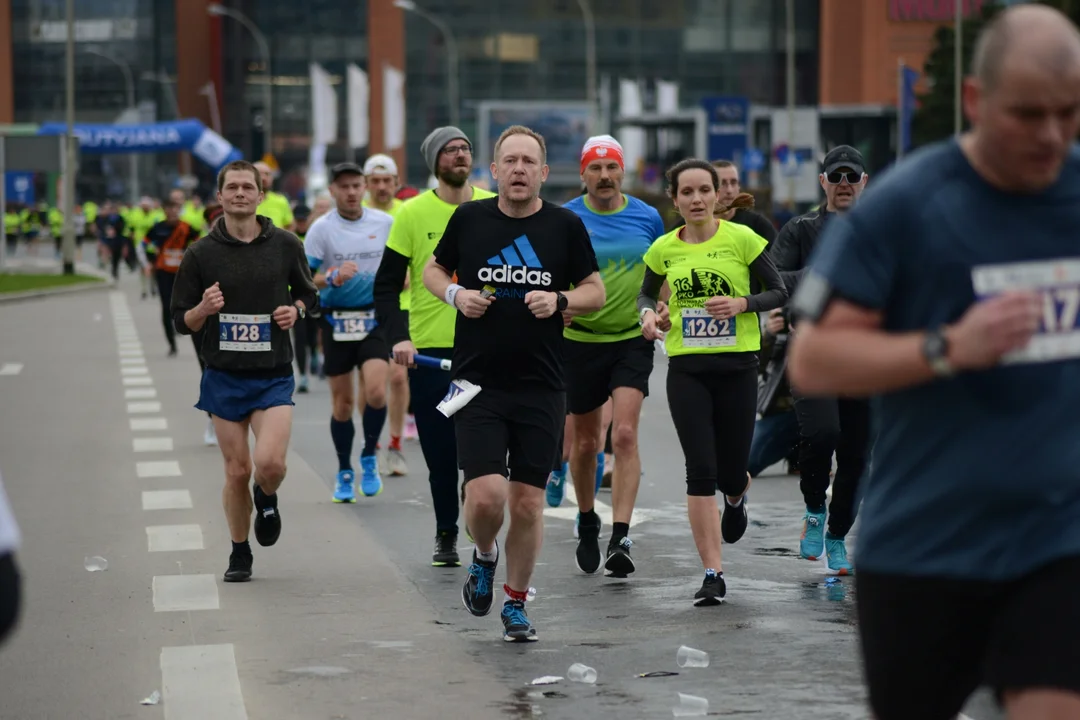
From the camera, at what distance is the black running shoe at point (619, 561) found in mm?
8742

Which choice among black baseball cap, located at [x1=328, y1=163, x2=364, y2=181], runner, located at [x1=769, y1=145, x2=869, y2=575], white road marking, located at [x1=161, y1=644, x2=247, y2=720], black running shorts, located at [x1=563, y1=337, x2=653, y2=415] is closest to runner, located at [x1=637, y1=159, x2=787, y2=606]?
runner, located at [x1=769, y1=145, x2=869, y2=575]

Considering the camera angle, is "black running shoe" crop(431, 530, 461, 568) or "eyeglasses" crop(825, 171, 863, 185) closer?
"eyeglasses" crop(825, 171, 863, 185)

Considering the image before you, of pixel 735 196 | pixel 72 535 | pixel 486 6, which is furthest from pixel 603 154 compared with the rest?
pixel 486 6

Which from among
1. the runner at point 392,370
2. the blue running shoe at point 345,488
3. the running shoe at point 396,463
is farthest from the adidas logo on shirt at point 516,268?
the running shoe at point 396,463

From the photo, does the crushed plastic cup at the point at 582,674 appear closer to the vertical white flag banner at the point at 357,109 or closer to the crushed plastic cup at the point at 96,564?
the crushed plastic cup at the point at 96,564

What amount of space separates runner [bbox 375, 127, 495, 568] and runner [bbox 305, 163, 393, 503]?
254cm

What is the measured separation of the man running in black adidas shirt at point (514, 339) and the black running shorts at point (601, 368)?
186 centimetres

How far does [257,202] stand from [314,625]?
2.10 meters

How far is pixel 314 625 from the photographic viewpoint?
7.69 m

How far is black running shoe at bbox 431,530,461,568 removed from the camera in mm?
9188

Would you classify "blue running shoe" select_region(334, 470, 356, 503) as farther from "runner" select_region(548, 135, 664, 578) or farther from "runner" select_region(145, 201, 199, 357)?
"runner" select_region(145, 201, 199, 357)

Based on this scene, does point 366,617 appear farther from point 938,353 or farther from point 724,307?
point 938,353

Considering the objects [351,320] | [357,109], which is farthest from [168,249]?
[357,109]

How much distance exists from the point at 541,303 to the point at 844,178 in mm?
2199
